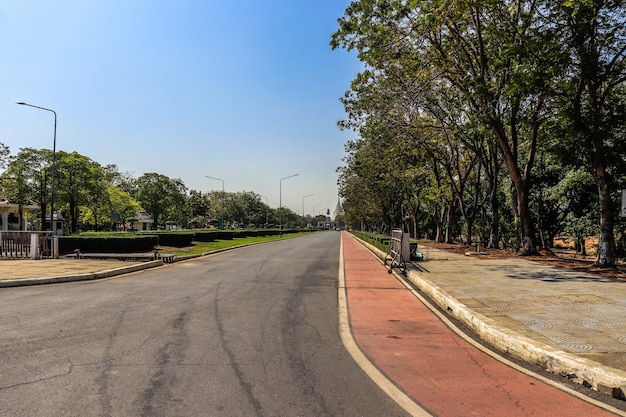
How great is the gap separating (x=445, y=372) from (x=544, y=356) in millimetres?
1318

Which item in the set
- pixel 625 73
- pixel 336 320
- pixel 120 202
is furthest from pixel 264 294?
pixel 120 202

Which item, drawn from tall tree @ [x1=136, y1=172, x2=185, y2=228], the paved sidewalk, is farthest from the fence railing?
tall tree @ [x1=136, y1=172, x2=185, y2=228]

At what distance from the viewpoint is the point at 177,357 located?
5266 millimetres

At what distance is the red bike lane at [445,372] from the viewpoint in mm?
3957

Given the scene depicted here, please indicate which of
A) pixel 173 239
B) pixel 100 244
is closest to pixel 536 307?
pixel 100 244

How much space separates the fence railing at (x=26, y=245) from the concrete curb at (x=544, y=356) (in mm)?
17050

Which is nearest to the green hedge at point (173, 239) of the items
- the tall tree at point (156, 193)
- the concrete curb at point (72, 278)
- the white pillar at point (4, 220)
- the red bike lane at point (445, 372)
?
the concrete curb at point (72, 278)

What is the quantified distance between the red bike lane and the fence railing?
50.6 ft

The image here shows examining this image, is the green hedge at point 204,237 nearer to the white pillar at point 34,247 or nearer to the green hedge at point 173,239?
the green hedge at point 173,239

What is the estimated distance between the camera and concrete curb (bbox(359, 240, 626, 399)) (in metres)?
4.40

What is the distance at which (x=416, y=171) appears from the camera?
1341 inches

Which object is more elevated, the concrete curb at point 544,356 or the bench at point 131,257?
the bench at point 131,257

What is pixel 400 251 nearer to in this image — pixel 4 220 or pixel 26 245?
pixel 26 245

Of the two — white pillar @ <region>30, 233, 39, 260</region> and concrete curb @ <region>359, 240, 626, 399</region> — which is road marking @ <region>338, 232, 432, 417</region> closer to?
concrete curb @ <region>359, 240, 626, 399</region>
